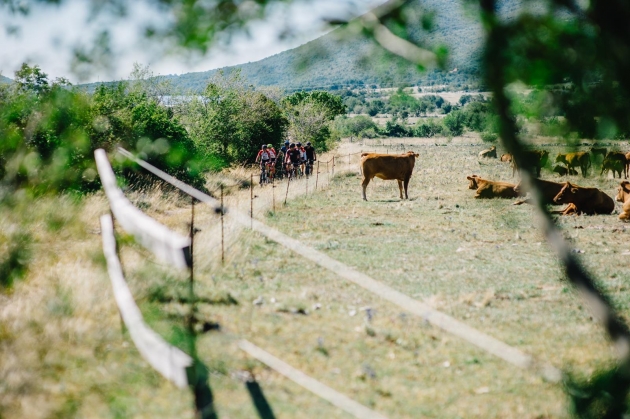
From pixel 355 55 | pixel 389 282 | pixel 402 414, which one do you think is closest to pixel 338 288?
pixel 389 282

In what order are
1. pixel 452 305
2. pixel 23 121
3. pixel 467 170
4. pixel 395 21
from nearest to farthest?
pixel 395 21
pixel 452 305
pixel 23 121
pixel 467 170

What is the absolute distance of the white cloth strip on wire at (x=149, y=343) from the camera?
127 inches

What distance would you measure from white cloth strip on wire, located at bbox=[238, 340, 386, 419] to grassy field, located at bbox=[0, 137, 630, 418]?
3.3 inches

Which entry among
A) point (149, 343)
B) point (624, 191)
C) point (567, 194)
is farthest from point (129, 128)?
point (624, 191)

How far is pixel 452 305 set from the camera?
7.30 metres

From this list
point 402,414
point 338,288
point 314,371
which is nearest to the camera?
point 402,414

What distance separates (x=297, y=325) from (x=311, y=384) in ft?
4.51

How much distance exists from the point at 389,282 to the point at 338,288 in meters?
1.08

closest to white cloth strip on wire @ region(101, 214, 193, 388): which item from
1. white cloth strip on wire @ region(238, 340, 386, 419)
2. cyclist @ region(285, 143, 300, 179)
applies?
white cloth strip on wire @ region(238, 340, 386, 419)

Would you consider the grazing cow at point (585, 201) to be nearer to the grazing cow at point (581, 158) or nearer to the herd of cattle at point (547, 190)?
the herd of cattle at point (547, 190)

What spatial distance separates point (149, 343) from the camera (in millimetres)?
Answer: 3570

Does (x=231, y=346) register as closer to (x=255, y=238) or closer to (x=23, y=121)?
(x=255, y=238)

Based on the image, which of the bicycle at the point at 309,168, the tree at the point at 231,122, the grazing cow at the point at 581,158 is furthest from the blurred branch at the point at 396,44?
the tree at the point at 231,122

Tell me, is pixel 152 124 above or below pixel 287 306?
above
